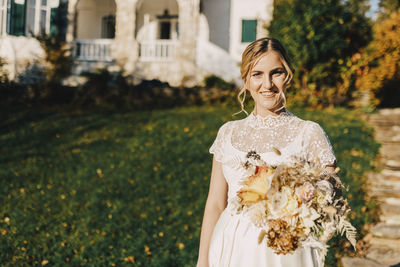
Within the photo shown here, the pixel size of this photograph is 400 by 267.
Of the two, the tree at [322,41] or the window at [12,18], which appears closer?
the tree at [322,41]

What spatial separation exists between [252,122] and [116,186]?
4905 mm

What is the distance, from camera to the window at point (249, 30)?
17.9 metres

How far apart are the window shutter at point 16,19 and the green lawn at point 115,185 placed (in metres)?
7.25

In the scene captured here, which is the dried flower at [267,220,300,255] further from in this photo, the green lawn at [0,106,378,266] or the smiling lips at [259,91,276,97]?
the green lawn at [0,106,378,266]

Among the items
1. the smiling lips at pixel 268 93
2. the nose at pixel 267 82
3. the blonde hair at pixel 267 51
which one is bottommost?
the smiling lips at pixel 268 93

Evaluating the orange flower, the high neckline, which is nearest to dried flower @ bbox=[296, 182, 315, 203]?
the orange flower

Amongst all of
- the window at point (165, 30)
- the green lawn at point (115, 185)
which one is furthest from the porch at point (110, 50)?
the green lawn at point (115, 185)

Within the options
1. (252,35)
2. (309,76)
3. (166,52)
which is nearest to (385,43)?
(309,76)

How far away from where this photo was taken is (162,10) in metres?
19.6

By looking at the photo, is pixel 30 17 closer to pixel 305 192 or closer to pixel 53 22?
pixel 53 22

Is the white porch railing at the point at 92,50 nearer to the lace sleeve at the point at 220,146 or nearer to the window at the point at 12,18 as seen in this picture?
the window at the point at 12,18

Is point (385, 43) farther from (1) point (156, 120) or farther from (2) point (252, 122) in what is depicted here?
(2) point (252, 122)

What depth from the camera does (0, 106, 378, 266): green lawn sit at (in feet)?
17.5

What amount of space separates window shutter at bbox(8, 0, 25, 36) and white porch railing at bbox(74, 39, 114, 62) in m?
2.24
